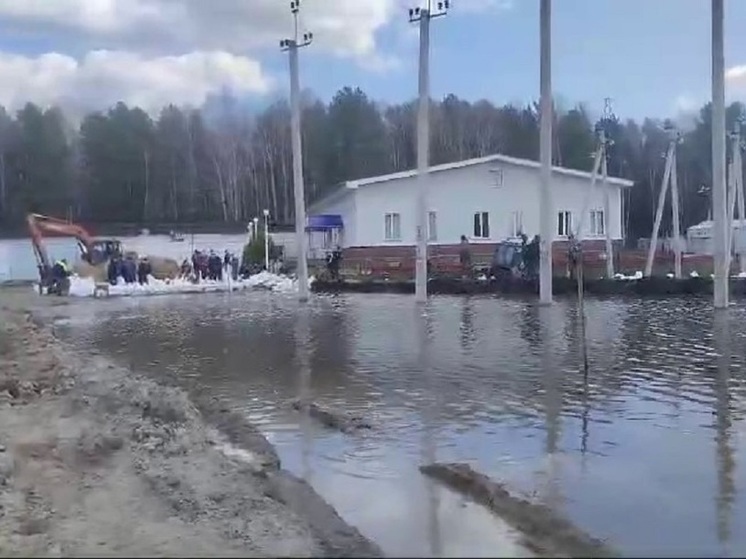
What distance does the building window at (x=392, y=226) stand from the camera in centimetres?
4591

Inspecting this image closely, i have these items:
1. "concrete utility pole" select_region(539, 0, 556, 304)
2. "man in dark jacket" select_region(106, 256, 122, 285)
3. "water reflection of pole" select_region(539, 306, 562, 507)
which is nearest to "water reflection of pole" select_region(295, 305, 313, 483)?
"water reflection of pole" select_region(539, 306, 562, 507)

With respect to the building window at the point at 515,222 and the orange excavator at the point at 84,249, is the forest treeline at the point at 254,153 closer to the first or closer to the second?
the orange excavator at the point at 84,249

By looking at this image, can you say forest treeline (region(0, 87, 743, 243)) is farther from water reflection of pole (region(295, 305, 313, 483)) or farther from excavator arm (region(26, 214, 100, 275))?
water reflection of pole (region(295, 305, 313, 483))

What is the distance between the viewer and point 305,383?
13266 mm

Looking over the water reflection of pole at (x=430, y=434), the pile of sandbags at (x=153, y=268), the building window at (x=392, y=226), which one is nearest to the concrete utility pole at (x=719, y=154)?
the water reflection of pole at (x=430, y=434)

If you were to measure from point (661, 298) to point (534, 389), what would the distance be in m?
17.7

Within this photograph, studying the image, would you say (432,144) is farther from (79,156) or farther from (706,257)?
(706,257)

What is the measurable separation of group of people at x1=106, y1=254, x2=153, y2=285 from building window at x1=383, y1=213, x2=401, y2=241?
33.8ft

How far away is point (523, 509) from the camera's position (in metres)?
6.82

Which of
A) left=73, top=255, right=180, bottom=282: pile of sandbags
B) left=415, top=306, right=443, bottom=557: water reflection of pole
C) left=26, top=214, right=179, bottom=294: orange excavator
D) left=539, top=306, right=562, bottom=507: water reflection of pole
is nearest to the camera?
left=415, top=306, right=443, bottom=557: water reflection of pole

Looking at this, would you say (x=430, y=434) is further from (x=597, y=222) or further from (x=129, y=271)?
(x=597, y=222)

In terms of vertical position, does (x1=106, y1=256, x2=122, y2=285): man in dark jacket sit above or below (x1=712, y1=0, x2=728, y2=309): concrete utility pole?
below

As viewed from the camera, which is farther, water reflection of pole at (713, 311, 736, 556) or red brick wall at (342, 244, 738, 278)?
red brick wall at (342, 244, 738, 278)

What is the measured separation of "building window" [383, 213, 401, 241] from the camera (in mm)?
→ 45906
